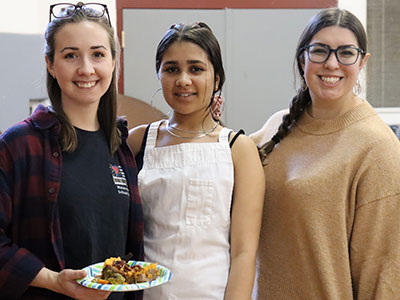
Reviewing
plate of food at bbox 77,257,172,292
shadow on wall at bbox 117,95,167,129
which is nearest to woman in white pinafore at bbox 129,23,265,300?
plate of food at bbox 77,257,172,292

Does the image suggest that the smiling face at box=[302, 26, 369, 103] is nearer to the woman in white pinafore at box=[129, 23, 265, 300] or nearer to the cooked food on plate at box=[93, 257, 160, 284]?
the woman in white pinafore at box=[129, 23, 265, 300]

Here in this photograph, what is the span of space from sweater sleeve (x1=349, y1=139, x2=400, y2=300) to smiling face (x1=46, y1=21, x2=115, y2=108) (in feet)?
2.90

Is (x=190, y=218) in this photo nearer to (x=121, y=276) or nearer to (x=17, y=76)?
(x=121, y=276)

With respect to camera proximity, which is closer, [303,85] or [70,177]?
[70,177]

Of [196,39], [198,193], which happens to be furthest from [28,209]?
[196,39]

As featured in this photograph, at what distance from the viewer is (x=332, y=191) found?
187 centimetres

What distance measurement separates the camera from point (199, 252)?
6.06 ft

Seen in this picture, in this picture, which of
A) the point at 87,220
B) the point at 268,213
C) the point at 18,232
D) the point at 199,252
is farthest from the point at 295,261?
the point at 18,232

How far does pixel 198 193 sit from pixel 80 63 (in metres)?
0.56

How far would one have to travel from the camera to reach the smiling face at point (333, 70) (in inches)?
75.9

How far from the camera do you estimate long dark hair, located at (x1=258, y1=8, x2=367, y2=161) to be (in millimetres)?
1944

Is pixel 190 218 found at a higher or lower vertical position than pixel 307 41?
lower

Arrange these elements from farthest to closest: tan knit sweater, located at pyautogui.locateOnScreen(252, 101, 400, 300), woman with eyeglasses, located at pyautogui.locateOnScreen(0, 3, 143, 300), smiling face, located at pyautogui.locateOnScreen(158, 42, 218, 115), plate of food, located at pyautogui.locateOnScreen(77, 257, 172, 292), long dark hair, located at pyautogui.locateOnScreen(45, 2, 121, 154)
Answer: smiling face, located at pyautogui.locateOnScreen(158, 42, 218, 115), tan knit sweater, located at pyautogui.locateOnScreen(252, 101, 400, 300), long dark hair, located at pyautogui.locateOnScreen(45, 2, 121, 154), woman with eyeglasses, located at pyautogui.locateOnScreen(0, 3, 143, 300), plate of food, located at pyautogui.locateOnScreen(77, 257, 172, 292)

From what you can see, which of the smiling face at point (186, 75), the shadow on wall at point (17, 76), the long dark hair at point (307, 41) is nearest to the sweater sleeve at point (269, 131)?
the long dark hair at point (307, 41)
